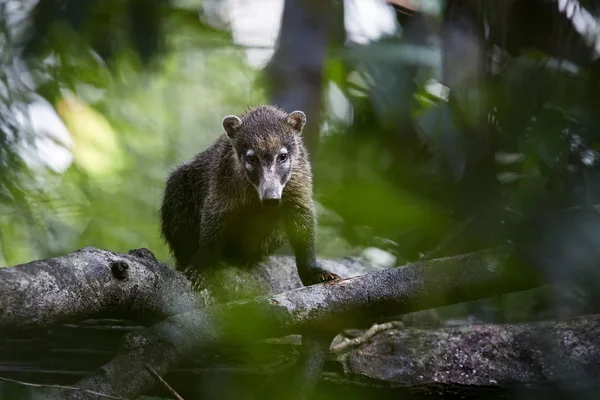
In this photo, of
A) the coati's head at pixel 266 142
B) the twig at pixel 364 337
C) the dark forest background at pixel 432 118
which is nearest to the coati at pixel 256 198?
the coati's head at pixel 266 142

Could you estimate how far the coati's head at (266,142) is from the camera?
476cm

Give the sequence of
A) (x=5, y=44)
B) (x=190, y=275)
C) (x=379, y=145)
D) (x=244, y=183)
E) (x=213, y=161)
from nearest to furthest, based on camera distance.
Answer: (x=379, y=145)
(x=5, y=44)
(x=190, y=275)
(x=244, y=183)
(x=213, y=161)

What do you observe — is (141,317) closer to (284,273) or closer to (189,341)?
(189,341)

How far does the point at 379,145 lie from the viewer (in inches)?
64.7

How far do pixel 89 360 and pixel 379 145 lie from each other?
2.53 meters

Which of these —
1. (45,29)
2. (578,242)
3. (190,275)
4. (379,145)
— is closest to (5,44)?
(45,29)

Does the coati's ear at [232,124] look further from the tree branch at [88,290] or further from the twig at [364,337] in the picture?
the twig at [364,337]

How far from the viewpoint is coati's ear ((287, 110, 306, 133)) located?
506 cm

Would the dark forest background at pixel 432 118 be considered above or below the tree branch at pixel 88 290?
above

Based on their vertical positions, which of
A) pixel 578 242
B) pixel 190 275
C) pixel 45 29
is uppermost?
pixel 45 29

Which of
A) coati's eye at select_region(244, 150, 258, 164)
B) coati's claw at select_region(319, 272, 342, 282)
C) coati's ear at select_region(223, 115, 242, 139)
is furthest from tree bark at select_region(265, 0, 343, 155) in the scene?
coati's claw at select_region(319, 272, 342, 282)

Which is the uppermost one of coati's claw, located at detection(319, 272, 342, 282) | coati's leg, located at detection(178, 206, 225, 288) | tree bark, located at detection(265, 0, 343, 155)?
tree bark, located at detection(265, 0, 343, 155)

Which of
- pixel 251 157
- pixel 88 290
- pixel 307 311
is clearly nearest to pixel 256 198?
pixel 251 157

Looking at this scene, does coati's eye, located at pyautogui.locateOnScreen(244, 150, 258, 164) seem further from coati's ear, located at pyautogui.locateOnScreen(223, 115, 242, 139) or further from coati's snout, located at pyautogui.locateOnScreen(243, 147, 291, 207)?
coati's ear, located at pyautogui.locateOnScreen(223, 115, 242, 139)
